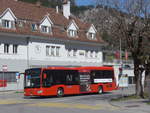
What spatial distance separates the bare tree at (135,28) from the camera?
93.4 feet

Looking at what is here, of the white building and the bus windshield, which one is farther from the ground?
the white building

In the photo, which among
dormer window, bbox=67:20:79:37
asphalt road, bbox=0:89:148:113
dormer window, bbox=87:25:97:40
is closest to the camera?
asphalt road, bbox=0:89:148:113

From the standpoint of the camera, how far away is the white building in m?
51.9

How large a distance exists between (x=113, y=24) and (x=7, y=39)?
964 inches

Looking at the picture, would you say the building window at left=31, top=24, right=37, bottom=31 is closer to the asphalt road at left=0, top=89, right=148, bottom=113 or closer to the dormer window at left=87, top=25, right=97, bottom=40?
the dormer window at left=87, top=25, right=97, bottom=40

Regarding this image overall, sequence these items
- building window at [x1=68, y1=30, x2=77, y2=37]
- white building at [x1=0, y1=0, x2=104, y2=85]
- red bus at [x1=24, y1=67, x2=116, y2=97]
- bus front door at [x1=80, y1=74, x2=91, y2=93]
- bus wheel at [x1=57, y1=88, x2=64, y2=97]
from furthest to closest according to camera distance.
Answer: building window at [x1=68, y1=30, x2=77, y2=37] < white building at [x1=0, y1=0, x2=104, y2=85] < bus front door at [x1=80, y1=74, x2=91, y2=93] < bus wheel at [x1=57, y1=88, x2=64, y2=97] < red bus at [x1=24, y1=67, x2=116, y2=97]

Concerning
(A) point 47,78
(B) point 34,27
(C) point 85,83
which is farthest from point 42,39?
(A) point 47,78

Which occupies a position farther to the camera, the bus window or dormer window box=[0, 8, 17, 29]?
dormer window box=[0, 8, 17, 29]

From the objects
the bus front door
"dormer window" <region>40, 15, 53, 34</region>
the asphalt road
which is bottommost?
the asphalt road

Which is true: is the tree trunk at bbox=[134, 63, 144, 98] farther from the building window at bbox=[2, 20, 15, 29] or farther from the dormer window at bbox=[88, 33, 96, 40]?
the dormer window at bbox=[88, 33, 96, 40]

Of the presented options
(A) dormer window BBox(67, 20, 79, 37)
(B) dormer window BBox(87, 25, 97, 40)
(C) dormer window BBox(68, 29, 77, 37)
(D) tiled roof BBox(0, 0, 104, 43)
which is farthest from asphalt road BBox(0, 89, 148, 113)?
(B) dormer window BBox(87, 25, 97, 40)

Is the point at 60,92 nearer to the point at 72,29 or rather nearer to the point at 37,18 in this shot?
the point at 37,18

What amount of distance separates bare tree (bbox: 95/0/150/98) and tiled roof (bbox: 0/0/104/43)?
2383cm


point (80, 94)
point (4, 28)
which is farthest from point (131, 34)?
point (4, 28)
